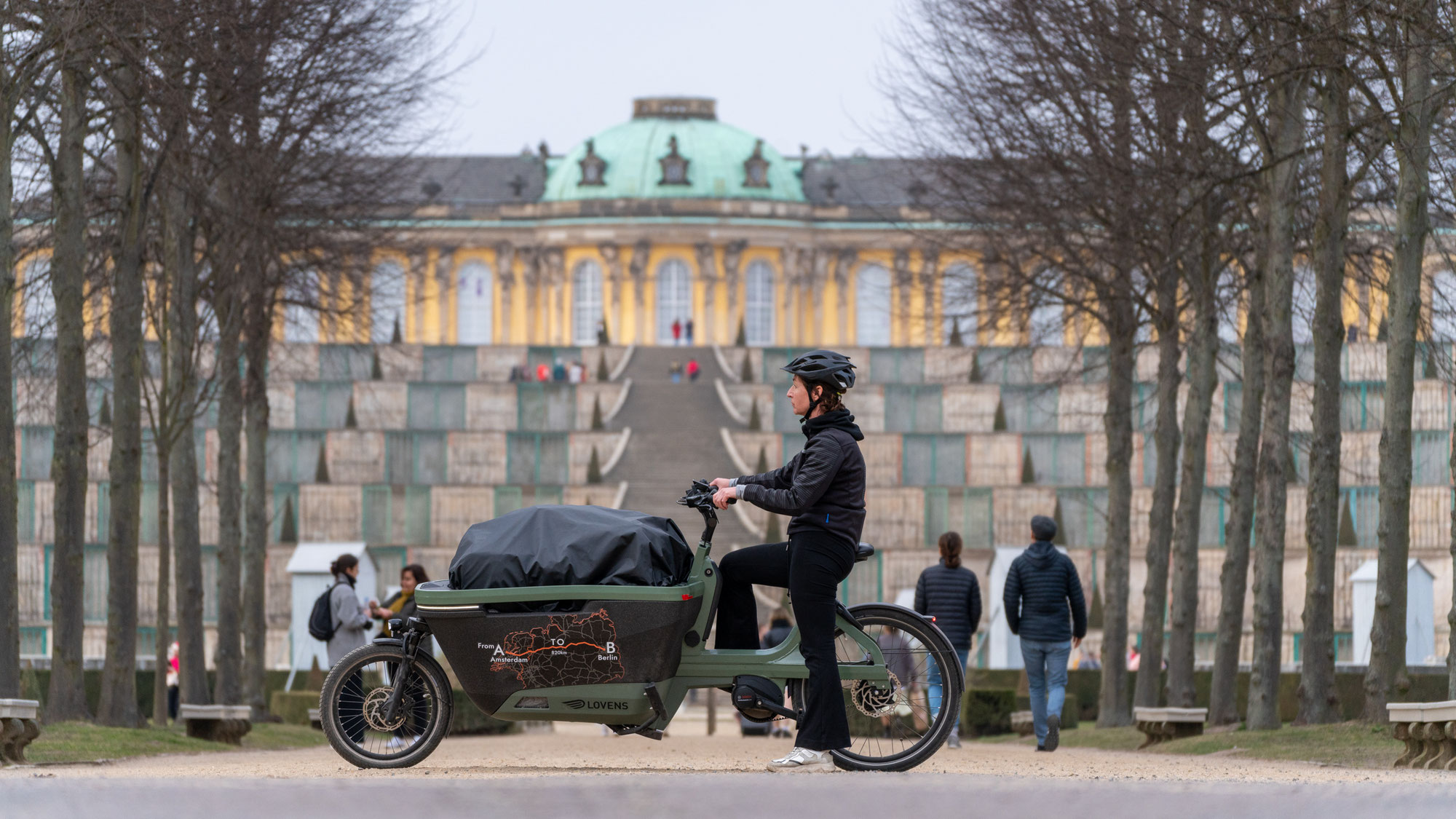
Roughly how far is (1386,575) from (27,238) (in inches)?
661

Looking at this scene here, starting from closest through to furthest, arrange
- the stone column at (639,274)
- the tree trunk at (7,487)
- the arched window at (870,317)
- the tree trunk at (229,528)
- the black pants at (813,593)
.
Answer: the black pants at (813,593)
the tree trunk at (7,487)
the tree trunk at (229,528)
the stone column at (639,274)
the arched window at (870,317)

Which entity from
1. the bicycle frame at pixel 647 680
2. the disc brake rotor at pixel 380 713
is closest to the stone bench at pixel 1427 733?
the bicycle frame at pixel 647 680

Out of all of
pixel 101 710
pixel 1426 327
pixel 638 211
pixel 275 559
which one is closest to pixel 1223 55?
pixel 1426 327

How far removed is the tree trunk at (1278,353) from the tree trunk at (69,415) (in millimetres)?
9242

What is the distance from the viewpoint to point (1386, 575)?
1529 centimetres

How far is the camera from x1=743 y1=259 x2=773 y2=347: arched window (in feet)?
306

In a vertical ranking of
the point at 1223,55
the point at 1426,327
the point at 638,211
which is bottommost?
the point at 1426,327

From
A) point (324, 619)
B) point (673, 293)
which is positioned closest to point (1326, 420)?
point (324, 619)

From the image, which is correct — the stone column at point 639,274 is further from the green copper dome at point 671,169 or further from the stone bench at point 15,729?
the stone bench at point 15,729

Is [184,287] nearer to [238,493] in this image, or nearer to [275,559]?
[238,493]

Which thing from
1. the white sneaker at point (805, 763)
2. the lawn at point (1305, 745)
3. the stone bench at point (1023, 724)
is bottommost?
the stone bench at point (1023, 724)

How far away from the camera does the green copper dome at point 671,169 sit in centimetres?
9256

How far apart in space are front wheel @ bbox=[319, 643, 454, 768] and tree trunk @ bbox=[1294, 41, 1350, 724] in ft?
29.0

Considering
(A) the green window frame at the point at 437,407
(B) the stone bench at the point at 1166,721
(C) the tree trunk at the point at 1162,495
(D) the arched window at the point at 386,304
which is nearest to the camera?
(B) the stone bench at the point at 1166,721
